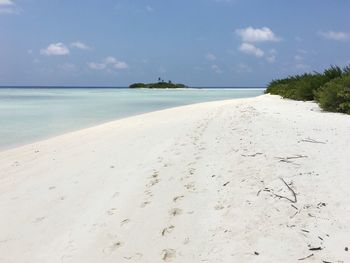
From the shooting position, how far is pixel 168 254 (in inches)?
129

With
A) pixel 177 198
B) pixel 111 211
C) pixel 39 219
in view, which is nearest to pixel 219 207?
pixel 177 198

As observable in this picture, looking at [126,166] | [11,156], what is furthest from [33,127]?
[126,166]

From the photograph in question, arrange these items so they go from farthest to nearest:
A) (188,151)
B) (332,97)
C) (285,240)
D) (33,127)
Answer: (33,127) < (332,97) < (188,151) < (285,240)

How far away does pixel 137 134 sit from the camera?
9.22 m

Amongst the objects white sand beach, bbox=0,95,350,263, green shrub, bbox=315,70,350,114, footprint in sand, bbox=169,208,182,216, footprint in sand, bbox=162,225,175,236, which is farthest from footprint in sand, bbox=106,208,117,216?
green shrub, bbox=315,70,350,114

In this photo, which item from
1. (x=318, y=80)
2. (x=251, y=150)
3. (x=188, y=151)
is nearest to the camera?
(x=251, y=150)

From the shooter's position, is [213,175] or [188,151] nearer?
[213,175]

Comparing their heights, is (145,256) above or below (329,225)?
below

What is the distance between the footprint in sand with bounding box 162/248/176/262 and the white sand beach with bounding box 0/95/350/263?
13mm

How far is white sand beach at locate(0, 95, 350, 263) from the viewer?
3.26 m

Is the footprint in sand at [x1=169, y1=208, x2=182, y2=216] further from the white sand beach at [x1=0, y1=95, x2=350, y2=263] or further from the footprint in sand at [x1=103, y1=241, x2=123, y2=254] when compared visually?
the footprint in sand at [x1=103, y1=241, x2=123, y2=254]

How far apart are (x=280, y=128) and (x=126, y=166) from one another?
297 cm

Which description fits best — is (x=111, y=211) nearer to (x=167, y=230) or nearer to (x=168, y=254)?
(x=167, y=230)

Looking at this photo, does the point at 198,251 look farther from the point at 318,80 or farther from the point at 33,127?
the point at 318,80
